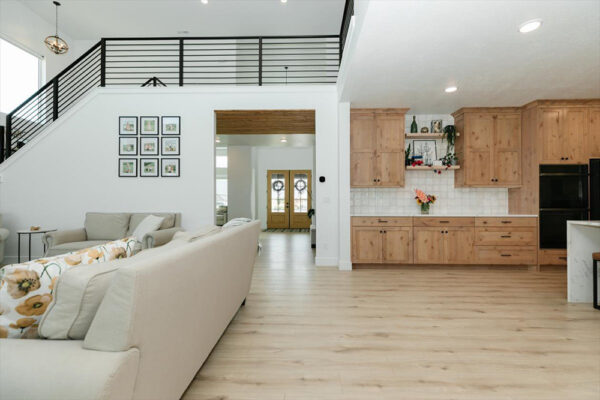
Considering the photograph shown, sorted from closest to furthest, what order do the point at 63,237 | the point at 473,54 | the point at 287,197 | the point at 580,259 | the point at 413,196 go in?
1. the point at 473,54
2. the point at 580,259
3. the point at 63,237
4. the point at 413,196
5. the point at 287,197

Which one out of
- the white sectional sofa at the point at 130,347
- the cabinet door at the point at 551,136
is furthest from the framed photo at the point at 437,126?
the white sectional sofa at the point at 130,347

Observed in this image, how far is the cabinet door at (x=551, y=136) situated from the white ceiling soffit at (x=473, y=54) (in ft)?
1.00

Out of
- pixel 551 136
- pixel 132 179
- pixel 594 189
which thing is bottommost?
pixel 594 189

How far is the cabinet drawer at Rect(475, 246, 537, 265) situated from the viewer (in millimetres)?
4977

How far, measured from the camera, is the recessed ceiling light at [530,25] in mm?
2697

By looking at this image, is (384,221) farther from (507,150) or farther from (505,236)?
(507,150)

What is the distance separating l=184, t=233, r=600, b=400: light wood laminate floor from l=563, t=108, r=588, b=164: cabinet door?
2145 millimetres

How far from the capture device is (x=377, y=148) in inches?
210

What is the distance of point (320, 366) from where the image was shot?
2.11 metres

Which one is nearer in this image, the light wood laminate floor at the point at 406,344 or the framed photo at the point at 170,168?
the light wood laminate floor at the point at 406,344

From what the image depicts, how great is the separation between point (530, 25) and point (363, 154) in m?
2.86

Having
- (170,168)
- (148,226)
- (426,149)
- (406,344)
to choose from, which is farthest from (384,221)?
(170,168)

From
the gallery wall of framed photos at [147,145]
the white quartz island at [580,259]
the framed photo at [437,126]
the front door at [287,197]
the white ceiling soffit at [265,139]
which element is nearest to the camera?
the white quartz island at [580,259]

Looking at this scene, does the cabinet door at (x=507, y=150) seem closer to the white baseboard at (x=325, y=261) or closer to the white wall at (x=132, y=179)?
the white wall at (x=132, y=179)
